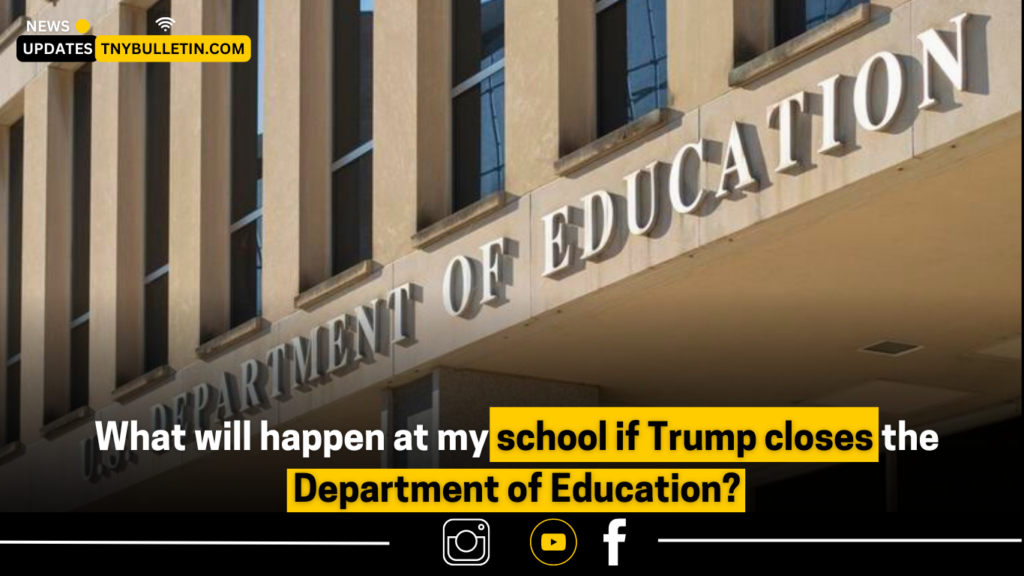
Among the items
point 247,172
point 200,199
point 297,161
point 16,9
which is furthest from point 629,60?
point 16,9

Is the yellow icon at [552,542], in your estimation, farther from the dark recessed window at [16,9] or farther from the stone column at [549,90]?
the dark recessed window at [16,9]

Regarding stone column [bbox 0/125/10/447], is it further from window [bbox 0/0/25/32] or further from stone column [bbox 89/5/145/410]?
stone column [bbox 89/5/145/410]

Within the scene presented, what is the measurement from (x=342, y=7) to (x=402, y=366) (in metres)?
3.96

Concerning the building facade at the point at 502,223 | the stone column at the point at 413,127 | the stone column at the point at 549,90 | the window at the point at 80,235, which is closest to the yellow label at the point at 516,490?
the building facade at the point at 502,223

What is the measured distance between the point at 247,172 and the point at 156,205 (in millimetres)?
1973

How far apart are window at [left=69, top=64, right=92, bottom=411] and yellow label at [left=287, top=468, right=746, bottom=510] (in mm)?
7556

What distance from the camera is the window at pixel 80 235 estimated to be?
24.4 meters

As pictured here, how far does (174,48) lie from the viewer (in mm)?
22234

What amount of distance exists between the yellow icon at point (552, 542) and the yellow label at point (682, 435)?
773 mm

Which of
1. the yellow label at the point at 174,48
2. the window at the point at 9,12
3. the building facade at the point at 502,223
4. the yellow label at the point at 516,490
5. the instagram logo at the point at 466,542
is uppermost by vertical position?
the window at the point at 9,12

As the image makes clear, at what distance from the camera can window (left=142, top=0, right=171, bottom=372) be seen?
2284cm

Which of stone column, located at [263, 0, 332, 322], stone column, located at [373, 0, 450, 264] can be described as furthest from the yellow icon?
stone column, located at [263, 0, 332, 322]

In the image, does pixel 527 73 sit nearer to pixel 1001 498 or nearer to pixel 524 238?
pixel 524 238

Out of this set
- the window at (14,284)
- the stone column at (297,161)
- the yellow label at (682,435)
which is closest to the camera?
the yellow label at (682,435)
